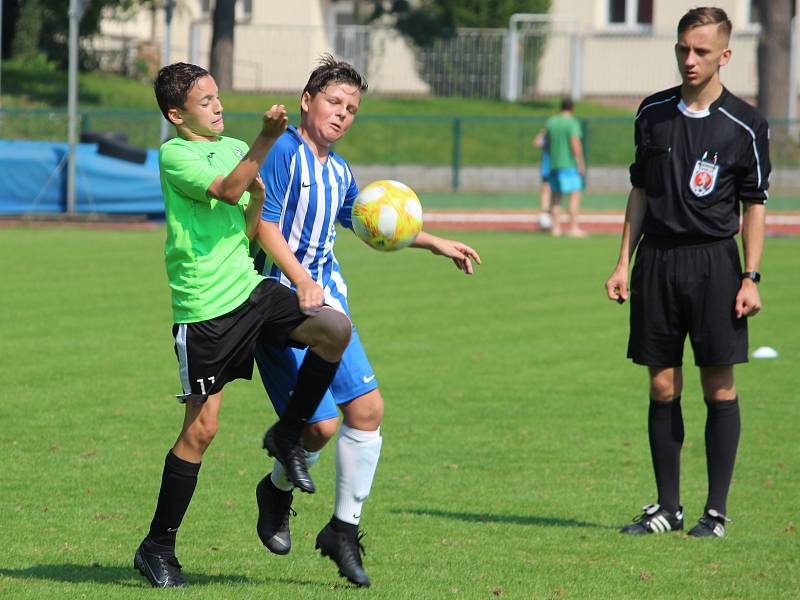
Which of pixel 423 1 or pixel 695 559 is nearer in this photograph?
pixel 695 559

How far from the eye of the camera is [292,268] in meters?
4.92

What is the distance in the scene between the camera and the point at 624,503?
22.1 ft

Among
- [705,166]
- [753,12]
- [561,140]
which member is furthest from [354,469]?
Answer: [753,12]

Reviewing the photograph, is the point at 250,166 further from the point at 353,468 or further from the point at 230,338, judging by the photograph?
the point at 353,468

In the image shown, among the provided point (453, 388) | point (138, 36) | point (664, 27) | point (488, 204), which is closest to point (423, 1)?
point (664, 27)

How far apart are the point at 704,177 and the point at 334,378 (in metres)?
1.98

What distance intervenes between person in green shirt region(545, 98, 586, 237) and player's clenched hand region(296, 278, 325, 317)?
16795 mm

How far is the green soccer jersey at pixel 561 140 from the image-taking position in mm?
21672

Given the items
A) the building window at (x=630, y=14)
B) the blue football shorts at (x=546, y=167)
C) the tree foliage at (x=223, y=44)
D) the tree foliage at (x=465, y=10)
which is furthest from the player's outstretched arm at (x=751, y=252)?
the building window at (x=630, y=14)

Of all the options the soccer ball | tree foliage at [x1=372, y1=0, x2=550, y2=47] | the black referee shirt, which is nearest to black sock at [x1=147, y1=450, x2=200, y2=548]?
the soccer ball

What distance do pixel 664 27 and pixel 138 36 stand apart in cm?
1829


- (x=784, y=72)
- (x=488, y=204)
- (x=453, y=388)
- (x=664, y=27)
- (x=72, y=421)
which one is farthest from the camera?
(x=664, y=27)

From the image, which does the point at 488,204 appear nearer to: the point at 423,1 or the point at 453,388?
the point at 423,1

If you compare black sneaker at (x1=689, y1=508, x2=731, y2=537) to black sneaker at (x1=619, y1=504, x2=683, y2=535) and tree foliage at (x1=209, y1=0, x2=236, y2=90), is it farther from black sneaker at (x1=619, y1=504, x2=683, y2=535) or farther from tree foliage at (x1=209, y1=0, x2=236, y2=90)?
tree foliage at (x1=209, y1=0, x2=236, y2=90)
